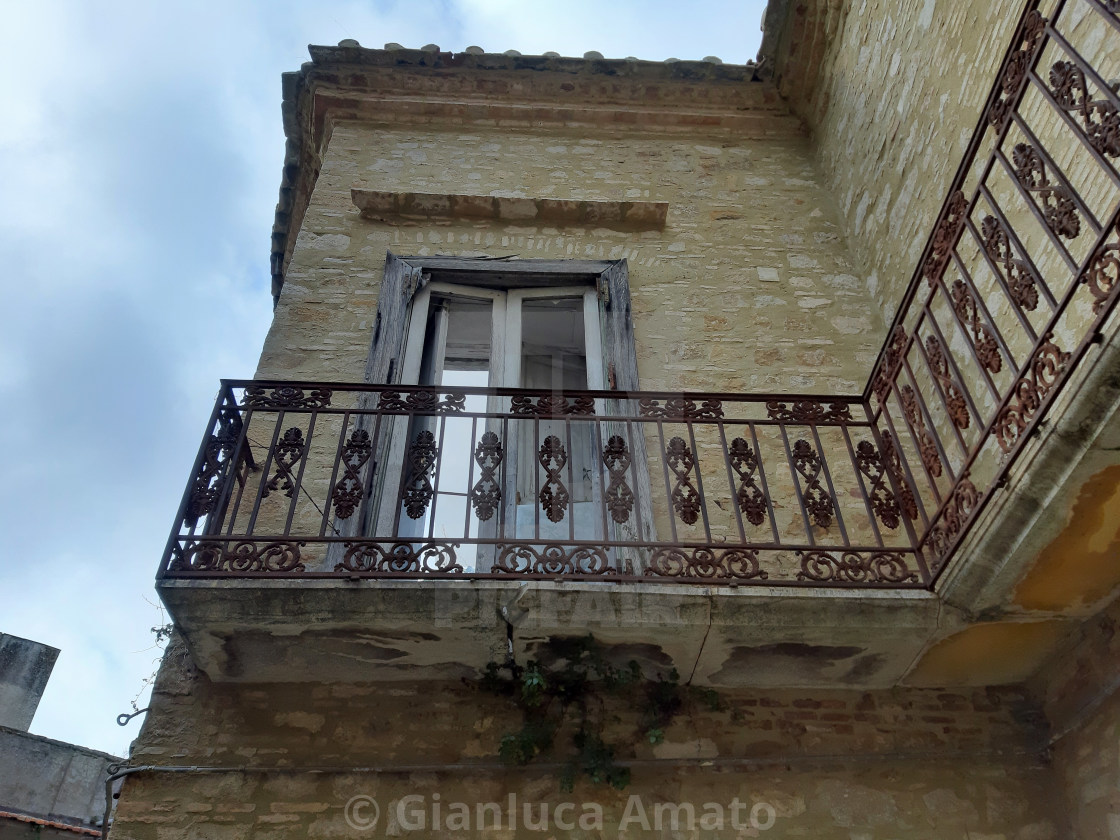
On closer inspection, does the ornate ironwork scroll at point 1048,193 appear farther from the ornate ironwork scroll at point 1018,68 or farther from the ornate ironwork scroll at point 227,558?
the ornate ironwork scroll at point 227,558

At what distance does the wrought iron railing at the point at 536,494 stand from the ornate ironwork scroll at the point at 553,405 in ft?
0.04

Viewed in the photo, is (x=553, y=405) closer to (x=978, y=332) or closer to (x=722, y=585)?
(x=722, y=585)

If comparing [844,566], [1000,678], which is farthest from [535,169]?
[1000,678]

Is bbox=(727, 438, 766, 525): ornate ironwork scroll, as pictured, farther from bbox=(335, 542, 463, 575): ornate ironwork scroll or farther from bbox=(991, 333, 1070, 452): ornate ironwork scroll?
bbox=(335, 542, 463, 575): ornate ironwork scroll

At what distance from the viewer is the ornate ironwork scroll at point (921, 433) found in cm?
384

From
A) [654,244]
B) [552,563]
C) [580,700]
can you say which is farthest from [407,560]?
[654,244]

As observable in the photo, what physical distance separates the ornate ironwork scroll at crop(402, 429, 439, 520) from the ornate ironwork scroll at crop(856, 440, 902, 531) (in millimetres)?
2009

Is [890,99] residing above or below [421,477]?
above

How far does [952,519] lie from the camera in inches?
135

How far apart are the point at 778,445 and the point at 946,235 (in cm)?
154

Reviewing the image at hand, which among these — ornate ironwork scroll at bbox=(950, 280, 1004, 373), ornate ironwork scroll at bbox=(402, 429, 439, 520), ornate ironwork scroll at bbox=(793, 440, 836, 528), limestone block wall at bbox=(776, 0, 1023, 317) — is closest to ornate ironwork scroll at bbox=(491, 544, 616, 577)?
ornate ironwork scroll at bbox=(402, 429, 439, 520)

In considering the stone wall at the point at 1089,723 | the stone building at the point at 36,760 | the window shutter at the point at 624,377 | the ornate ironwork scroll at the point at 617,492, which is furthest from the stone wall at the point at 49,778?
the stone wall at the point at 1089,723

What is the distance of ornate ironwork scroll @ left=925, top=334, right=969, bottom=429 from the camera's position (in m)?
3.58

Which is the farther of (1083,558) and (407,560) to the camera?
(407,560)
